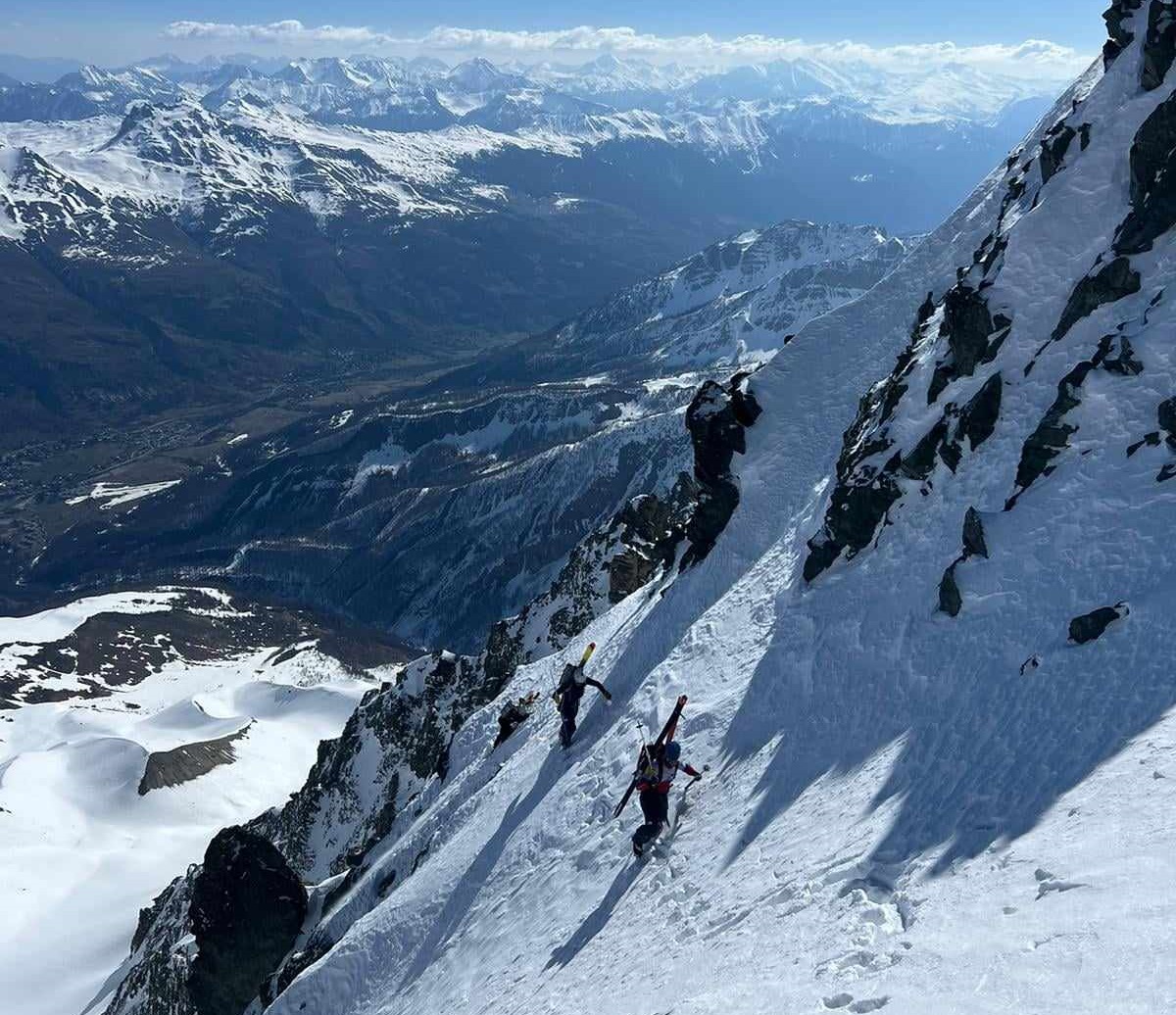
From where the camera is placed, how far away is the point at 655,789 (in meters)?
21.9

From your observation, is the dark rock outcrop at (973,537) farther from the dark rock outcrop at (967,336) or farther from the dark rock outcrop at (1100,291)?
the dark rock outcrop at (967,336)

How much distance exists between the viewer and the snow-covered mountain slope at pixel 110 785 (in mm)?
92375

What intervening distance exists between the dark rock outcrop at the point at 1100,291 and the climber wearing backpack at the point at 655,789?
1667 centimetres

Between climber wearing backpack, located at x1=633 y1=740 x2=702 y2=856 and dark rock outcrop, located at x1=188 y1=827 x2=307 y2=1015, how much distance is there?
119ft

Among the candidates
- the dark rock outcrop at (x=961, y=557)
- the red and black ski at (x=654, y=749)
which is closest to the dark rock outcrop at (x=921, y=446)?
the dark rock outcrop at (x=961, y=557)

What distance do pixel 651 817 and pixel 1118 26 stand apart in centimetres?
3506

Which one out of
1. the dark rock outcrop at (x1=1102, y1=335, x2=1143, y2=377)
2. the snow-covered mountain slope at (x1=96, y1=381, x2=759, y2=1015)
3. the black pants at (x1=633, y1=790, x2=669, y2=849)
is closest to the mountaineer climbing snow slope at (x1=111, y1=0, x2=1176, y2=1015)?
the dark rock outcrop at (x1=1102, y1=335, x2=1143, y2=377)

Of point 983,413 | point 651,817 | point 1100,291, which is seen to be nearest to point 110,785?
point 651,817

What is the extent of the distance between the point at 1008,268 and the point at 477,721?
34442mm

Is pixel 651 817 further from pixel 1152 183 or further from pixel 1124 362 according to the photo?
pixel 1152 183

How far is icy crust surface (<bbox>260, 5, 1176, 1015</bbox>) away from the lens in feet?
42.6

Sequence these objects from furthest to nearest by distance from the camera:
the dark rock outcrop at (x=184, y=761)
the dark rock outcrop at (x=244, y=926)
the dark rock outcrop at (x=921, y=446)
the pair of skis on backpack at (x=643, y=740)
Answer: the dark rock outcrop at (x=184, y=761) → the dark rock outcrop at (x=244, y=926) → the dark rock outcrop at (x=921, y=446) → the pair of skis on backpack at (x=643, y=740)

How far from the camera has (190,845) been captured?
113m

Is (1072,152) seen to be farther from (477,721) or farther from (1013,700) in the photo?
(477,721)
